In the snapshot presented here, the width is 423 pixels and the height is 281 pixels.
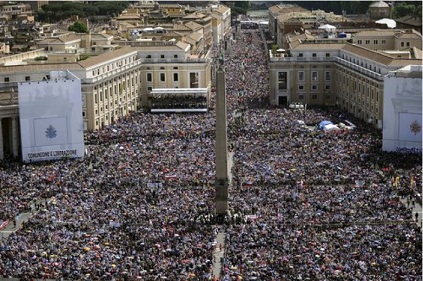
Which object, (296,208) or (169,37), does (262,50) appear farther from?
(296,208)

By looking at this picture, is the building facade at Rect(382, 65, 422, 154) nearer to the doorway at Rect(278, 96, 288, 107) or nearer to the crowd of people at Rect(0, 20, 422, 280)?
the crowd of people at Rect(0, 20, 422, 280)

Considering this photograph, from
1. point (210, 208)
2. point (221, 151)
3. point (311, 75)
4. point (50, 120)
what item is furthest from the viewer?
point (311, 75)

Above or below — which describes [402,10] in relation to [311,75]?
above

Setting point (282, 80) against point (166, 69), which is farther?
point (282, 80)

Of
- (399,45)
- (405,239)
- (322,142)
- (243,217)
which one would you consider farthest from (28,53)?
(405,239)

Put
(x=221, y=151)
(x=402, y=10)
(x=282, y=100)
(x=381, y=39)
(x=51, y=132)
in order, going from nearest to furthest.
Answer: (x=221, y=151), (x=51, y=132), (x=282, y=100), (x=381, y=39), (x=402, y=10)

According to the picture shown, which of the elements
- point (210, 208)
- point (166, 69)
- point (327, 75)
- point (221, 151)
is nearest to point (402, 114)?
point (221, 151)

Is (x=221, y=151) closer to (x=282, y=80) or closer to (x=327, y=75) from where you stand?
(x=282, y=80)
